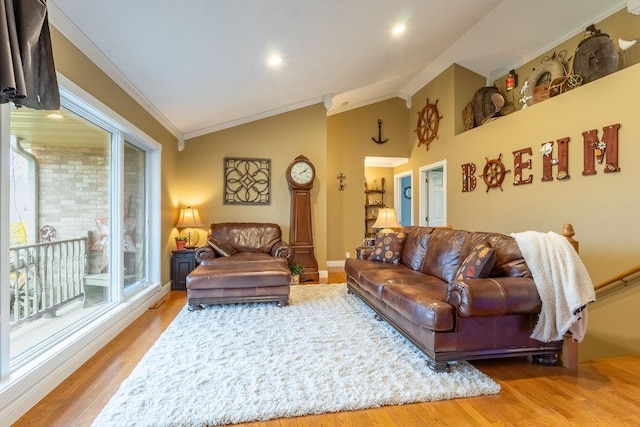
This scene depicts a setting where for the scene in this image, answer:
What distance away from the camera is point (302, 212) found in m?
5.18

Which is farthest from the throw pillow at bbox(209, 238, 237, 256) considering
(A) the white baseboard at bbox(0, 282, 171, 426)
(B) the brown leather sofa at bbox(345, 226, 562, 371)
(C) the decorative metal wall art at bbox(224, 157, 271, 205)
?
(B) the brown leather sofa at bbox(345, 226, 562, 371)

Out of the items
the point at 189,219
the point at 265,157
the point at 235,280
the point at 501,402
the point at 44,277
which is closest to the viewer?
the point at 501,402

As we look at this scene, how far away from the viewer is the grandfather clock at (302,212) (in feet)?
16.8

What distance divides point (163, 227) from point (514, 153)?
4866 mm

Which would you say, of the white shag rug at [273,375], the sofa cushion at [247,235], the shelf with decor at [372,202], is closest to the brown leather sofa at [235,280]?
the white shag rug at [273,375]

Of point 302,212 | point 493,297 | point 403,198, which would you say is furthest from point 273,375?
point 403,198

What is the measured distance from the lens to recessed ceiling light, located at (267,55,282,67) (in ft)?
10.8

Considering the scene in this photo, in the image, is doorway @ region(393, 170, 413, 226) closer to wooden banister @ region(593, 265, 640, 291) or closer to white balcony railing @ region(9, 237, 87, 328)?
wooden banister @ region(593, 265, 640, 291)

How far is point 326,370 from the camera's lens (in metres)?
2.14

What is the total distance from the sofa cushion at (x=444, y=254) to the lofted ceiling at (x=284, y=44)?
2347 millimetres

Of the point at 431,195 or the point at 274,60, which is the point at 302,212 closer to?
the point at 274,60

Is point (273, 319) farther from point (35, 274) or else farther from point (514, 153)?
point (514, 153)

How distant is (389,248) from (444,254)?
2.94 feet

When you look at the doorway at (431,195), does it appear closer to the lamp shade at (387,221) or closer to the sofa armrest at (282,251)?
the lamp shade at (387,221)
